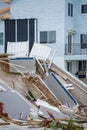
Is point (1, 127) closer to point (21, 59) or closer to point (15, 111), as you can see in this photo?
point (15, 111)

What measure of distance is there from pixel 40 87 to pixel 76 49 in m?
20.7

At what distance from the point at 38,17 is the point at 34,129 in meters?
27.2

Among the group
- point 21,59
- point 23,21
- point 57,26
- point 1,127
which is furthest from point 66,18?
point 1,127

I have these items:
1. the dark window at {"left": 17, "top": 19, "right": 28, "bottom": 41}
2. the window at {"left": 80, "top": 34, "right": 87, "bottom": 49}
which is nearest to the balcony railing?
the window at {"left": 80, "top": 34, "right": 87, "bottom": 49}

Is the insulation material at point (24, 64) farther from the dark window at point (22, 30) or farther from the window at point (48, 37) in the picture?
the window at point (48, 37)

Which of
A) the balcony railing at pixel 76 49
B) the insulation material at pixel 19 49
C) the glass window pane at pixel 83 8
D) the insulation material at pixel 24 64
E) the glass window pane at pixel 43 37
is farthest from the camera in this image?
the glass window pane at pixel 83 8

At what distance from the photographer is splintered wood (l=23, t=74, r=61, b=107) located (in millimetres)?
20500

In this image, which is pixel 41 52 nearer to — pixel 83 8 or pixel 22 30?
pixel 22 30

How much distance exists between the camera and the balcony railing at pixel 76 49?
134ft

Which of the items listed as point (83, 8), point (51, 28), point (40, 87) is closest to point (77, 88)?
point (40, 87)

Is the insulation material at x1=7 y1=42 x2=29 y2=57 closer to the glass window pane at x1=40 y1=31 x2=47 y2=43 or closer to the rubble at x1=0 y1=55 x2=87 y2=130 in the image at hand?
the rubble at x1=0 y1=55 x2=87 y2=130

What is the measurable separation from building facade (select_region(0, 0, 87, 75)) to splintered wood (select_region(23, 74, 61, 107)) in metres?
18.5

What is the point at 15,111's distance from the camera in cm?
1892

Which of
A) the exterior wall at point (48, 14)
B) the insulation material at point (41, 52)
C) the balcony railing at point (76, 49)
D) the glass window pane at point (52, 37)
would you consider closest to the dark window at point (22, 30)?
the exterior wall at point (48, 14)
